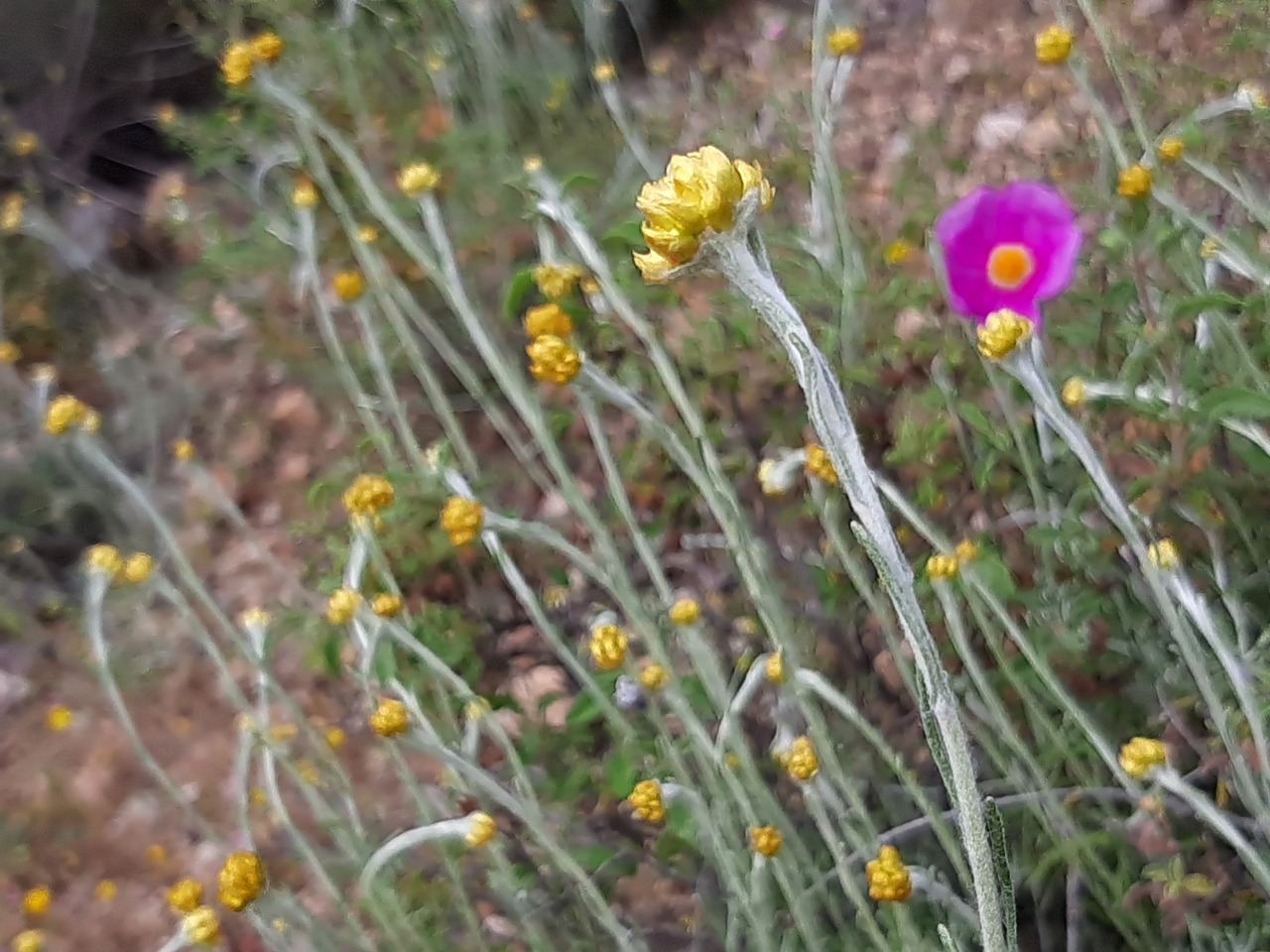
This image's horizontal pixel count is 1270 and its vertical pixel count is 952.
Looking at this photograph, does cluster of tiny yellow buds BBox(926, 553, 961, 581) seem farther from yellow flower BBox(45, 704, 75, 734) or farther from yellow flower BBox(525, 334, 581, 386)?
yellow flower BBox(45, 704, 75, 734)

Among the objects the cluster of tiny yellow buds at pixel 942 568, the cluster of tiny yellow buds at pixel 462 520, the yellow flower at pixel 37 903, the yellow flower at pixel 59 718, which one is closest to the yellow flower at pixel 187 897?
the cluster of tiny yellow buds at pixel 462 520

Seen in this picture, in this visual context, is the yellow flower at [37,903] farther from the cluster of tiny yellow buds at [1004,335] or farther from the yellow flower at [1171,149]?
the yellow flower at [1171,149]

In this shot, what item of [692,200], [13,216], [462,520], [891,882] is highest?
[13,216]

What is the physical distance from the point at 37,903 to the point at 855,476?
3.84ft

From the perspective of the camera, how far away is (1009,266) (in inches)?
31.5

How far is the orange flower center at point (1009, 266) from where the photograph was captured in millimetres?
792

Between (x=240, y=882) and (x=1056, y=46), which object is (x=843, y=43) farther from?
(x=240, y=882)

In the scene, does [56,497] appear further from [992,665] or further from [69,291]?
[992,665]

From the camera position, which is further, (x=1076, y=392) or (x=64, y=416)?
(x=64, y=416)

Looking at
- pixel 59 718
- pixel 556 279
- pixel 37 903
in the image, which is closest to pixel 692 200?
pixel 556 279

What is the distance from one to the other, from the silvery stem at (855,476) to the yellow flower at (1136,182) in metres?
0.47

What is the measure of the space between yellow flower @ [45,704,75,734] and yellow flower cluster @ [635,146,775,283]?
55.7 inches

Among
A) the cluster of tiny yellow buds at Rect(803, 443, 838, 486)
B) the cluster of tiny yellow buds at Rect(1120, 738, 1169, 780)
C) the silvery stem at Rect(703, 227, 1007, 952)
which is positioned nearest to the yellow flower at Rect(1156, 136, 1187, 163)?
the cluster of tiny yellow buds at Rect(803, 443, 838, 486)

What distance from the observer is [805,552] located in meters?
1.00
